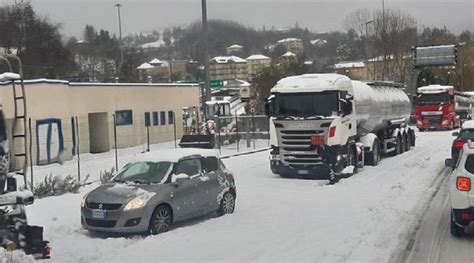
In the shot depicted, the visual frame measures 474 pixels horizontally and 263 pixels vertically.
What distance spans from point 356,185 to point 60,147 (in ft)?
51.9

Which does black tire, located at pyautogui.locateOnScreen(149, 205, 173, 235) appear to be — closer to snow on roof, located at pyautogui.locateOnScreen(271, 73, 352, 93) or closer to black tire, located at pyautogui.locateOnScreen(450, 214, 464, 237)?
black tire, located at pyautogui.locateOnScreen(450, 214, 464, 237)

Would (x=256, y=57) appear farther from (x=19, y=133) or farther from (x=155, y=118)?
(x=19, y=133)

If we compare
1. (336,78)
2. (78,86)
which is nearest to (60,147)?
(78,86)

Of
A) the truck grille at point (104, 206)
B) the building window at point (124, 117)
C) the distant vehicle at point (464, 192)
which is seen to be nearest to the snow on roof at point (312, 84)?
the distant vehicle at point (464, 192)

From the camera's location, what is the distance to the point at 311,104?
802 inches

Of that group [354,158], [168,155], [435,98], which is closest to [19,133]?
[168,155]

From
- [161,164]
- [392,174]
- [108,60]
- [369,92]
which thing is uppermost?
[108,60]

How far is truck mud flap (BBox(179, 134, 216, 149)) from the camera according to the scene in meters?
30.4

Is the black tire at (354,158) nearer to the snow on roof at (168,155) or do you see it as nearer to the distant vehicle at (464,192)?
the snow on roof at (168,155)

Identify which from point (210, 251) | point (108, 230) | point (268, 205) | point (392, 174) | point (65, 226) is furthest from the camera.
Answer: point (392, 174)

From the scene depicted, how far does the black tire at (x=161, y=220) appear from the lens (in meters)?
11.6

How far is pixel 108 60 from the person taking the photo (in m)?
97.2

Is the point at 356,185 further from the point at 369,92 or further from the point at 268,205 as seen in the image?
the point at 369,92

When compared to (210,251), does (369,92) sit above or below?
above
